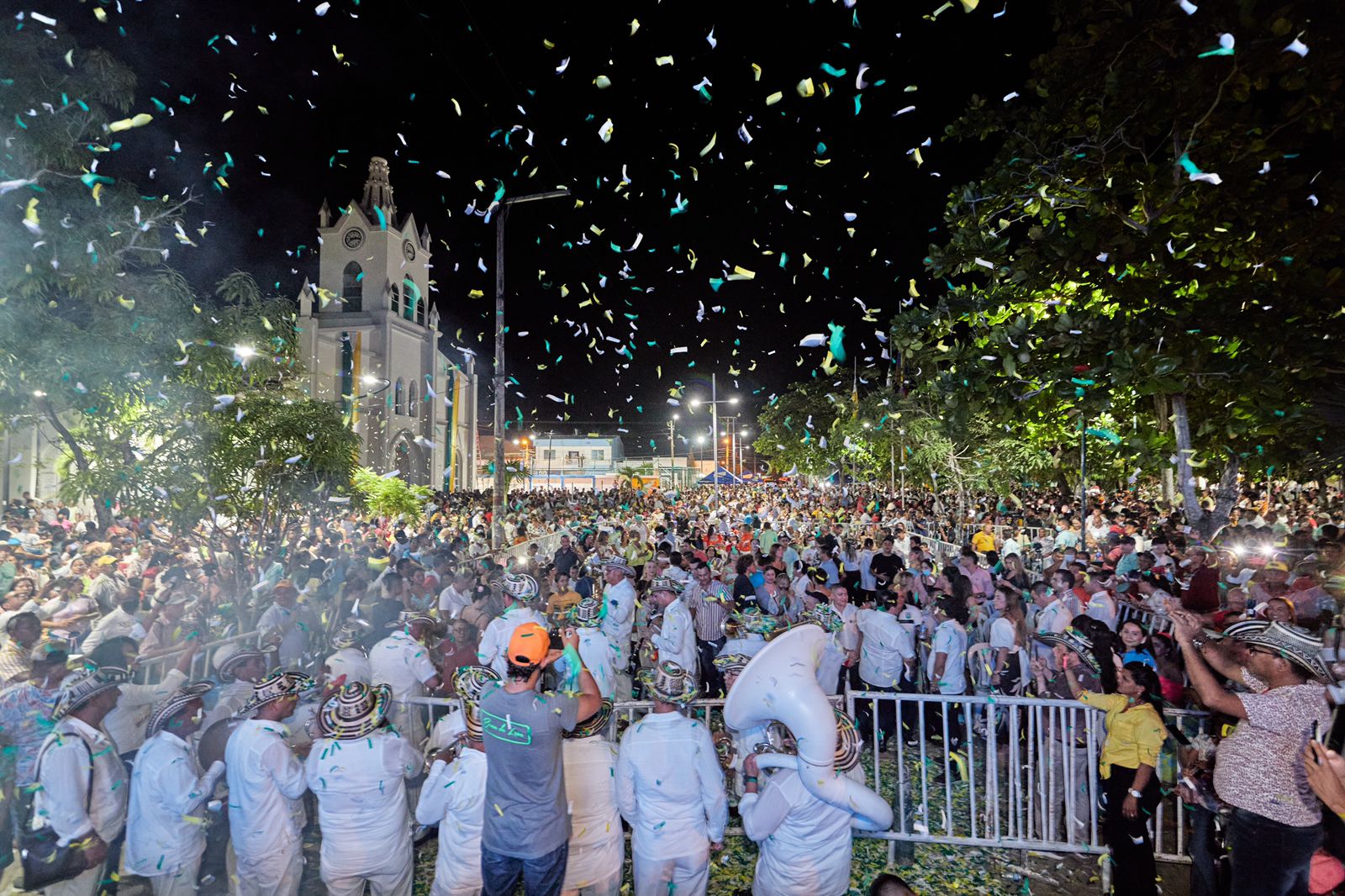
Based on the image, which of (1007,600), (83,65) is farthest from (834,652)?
(83,65)

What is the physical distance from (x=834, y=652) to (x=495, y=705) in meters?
3.90

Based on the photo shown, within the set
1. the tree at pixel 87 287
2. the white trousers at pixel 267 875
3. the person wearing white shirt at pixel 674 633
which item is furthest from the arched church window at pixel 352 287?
the white trousers at pixel 267 875

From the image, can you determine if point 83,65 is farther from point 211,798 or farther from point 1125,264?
point 1125,264

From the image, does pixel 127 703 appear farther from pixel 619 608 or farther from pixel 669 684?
pixel 619 608

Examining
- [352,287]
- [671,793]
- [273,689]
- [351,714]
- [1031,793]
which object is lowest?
[1031,793]

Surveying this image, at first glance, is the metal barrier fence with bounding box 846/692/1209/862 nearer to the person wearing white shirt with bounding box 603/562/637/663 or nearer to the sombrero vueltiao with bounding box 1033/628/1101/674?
the sombrero vueltiao with bounding box 1033/628/1101/674

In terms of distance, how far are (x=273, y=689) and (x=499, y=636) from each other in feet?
7.96

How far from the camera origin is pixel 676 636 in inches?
271

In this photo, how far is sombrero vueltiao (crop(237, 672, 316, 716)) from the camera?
3.81 meters

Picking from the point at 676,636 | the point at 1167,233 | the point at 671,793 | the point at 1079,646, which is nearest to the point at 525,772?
the point at 671,793

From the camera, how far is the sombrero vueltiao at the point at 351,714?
3.68 meters

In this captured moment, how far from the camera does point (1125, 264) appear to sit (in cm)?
676

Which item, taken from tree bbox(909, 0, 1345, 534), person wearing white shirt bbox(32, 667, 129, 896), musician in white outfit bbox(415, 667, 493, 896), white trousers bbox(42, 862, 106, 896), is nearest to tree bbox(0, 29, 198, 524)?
person wearing white shirt bbox(32, 667, 129, 896)

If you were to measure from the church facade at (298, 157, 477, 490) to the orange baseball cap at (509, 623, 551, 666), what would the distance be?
35.9 meters
